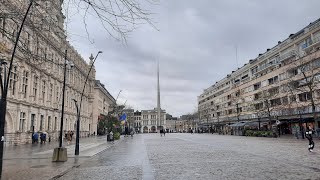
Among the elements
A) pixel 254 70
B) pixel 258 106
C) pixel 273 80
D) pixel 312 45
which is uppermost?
pixel 254 70

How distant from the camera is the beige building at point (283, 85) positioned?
52688mm

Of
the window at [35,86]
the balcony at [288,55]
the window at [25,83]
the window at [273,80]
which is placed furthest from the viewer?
the window at [273,80]

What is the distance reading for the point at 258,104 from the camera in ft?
250

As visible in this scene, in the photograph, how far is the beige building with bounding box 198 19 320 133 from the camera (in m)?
52.7

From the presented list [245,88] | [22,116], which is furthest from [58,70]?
[245,88]

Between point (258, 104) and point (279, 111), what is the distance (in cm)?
1238

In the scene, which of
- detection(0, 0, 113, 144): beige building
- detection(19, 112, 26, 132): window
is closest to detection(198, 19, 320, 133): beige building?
detection(0, 0, 113, 144): beige building

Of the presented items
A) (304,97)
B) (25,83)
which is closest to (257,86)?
(304,97)

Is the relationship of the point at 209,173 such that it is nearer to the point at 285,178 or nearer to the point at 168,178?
the point at 168,178

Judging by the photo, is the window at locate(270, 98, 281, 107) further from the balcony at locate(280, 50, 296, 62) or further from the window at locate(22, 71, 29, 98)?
the window at locate(22, 71, 29, 98)

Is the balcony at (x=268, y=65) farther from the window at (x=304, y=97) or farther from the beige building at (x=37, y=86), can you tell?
the beige building at (x=37, y=86)

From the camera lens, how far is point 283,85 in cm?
6050

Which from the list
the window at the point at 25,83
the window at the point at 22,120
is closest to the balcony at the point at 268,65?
the window at the point at 25,83

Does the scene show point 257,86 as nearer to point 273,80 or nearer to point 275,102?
point 273,80
